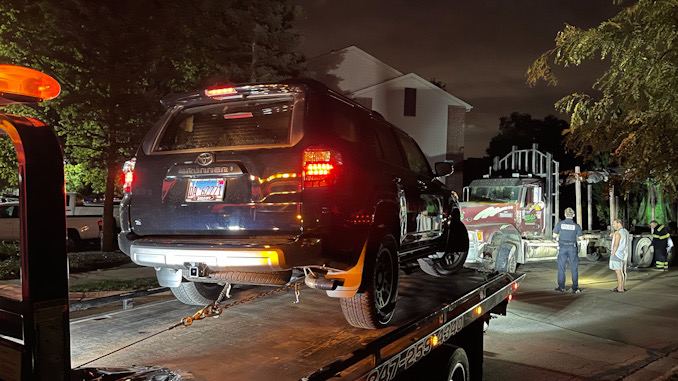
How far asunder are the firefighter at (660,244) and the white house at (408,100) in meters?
Answer: 14.2

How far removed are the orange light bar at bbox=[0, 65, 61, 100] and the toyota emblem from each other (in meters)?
1.80

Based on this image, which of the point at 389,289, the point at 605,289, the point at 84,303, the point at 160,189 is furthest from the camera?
the point at 605,289

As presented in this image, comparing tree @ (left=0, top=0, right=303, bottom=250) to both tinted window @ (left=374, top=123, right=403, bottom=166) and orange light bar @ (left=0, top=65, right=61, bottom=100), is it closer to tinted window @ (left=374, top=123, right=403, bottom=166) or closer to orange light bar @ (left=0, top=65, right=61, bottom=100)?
tinted window @ (left=374, top=123, right=403, bottom=166)

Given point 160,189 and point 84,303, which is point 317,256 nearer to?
point 160,189

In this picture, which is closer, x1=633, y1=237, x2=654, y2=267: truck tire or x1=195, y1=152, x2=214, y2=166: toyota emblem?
x1=195, y1=152, x2=214, y2=166: toyota emblem

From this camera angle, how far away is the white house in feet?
95.9

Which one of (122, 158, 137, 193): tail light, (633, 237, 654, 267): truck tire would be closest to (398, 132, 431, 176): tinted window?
(122, 158, 137, 193): tail light

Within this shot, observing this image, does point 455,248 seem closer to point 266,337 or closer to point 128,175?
point 266,337

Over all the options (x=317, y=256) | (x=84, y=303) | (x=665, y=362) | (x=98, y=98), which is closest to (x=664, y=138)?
(x=665, y=362)

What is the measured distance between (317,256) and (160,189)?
1.33 metres

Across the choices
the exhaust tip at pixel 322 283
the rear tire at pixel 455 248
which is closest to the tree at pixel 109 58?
the rear tire at pixel 455 248

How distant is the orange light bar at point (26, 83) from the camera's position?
199cm

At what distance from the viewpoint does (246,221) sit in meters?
3.71

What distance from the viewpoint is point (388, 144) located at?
5.12 meters
